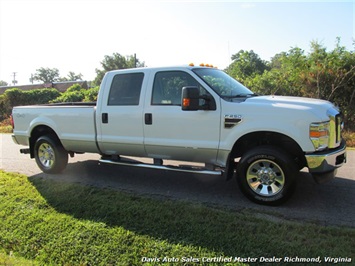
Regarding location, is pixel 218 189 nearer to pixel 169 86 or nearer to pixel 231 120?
pixel 231 120

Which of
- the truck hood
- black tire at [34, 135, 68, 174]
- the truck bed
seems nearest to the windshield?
the truck hood

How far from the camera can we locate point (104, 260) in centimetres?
328

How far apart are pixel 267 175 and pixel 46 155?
15.0 ft

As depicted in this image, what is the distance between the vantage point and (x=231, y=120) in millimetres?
4539

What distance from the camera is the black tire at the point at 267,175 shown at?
4270 millimetres

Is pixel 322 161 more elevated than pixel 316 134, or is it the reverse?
pixel 316 134

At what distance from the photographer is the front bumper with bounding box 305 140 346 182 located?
410 centimetres

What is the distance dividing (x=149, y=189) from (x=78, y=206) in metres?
1.26

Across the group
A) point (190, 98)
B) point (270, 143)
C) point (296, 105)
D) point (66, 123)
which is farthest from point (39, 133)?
point (296, 105)

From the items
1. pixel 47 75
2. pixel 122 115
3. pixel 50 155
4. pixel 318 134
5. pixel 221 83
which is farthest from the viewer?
pixel 47 75

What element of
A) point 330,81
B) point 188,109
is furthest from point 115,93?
point 330,81

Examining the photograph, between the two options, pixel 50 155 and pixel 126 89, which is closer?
pixel 126 89

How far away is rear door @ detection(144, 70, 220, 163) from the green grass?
853mm

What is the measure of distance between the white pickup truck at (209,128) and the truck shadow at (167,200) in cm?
40
